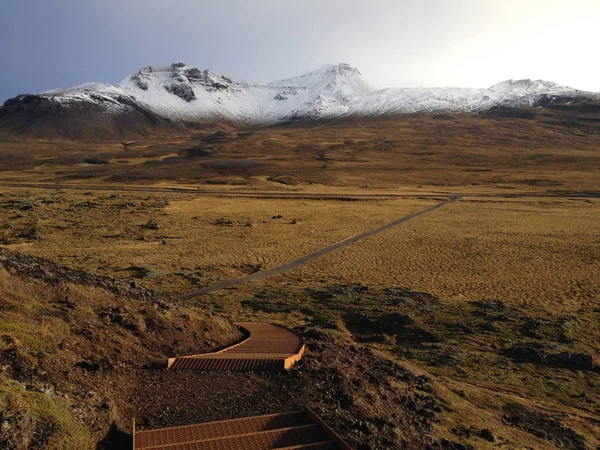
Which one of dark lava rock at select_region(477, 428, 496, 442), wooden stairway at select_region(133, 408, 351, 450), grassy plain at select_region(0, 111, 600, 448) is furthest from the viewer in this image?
grassy plain at select_region(0, 111, 600, 448)

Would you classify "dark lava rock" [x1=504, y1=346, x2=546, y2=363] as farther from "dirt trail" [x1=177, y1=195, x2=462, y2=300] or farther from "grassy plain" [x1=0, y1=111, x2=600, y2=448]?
"dirt trail" [x1=177, y1=195, x2=462, y2=300]

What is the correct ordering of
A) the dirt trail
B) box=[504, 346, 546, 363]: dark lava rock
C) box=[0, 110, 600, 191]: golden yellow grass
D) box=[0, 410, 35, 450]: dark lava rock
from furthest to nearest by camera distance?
box=[0, 110, 600, 191]: golden yellow grass < the dirt trail < box=[504, 346, 546, 363]: dark lava rock < box=[0, 410, 35, 450]: dark lava rock

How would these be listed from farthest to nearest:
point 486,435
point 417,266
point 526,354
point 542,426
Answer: point 417,266
point 526,354
point 542,426
point 486,435

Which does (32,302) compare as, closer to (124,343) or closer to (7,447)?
(124,343)

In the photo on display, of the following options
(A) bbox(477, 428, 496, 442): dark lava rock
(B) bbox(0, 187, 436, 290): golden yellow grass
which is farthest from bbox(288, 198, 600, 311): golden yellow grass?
(A) bbox(477, 428, 496, 442): dark lava rock

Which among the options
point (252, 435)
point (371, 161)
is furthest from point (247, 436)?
point (371, 161)

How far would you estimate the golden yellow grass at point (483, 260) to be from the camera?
20.6 meters

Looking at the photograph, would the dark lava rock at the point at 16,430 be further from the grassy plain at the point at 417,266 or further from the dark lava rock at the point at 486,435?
the dark lava rock at the point at 486,435

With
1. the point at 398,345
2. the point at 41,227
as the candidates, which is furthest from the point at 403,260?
the point at 41,227

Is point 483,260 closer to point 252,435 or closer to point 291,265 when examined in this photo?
point 291,265

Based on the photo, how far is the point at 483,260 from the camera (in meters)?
26.2

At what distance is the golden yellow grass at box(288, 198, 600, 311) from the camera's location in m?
20.6

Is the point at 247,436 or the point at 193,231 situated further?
the point at 193,231

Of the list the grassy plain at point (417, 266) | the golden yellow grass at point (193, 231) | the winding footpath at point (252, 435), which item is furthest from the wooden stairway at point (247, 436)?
the golden yellow grass at point (193, 231)
